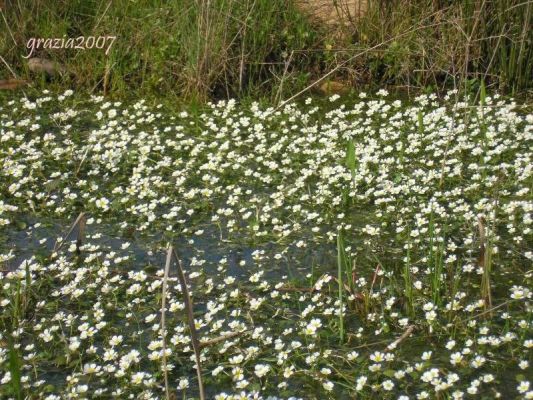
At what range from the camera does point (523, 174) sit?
4.86 metres

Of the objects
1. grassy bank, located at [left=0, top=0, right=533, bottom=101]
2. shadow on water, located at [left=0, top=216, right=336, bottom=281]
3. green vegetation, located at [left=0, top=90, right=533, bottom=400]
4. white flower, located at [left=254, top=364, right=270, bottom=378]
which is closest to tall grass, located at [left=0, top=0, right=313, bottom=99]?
grassy bank, located at [left=0, top=0, right=533, bottom=101]

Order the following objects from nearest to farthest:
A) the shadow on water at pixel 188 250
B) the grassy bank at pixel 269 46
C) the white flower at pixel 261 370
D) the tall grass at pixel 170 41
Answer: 1. the white flower at pixel 261 370
2. the shadow on water at pixel 188 250
3. the grassy bank at pixel 269 46
4. the tall grass at pixel 170 41

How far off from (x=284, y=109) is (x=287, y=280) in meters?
2.30

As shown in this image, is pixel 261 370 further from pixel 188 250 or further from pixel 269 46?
pixel 269 46

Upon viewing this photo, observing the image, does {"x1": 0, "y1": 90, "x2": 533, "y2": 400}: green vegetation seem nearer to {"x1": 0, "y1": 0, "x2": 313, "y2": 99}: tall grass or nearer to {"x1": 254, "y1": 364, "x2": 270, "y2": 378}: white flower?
{"x1": 254, "y1": 364, "x2": 270, "y2": 378}: white flower

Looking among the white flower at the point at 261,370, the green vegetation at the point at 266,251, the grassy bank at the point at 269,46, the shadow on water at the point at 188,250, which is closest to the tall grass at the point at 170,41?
the grassy bank at the point at 269,46

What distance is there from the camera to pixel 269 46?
22.1 ft

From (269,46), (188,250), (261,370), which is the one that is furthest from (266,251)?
(269,46)

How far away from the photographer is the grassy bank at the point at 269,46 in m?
6.22

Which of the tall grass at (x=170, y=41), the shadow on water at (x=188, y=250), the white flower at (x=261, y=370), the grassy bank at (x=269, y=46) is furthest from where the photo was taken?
the tall grass at (x=170, y=41)

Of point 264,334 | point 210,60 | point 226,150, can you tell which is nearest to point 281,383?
point 264,334

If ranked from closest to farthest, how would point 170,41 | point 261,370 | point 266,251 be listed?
point 261,370, point 266,251, point 170,41

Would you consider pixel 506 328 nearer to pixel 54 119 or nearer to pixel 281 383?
pixel 281 383

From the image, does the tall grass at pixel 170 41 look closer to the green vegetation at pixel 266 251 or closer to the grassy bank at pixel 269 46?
the grassy bank at pixel 269 46
